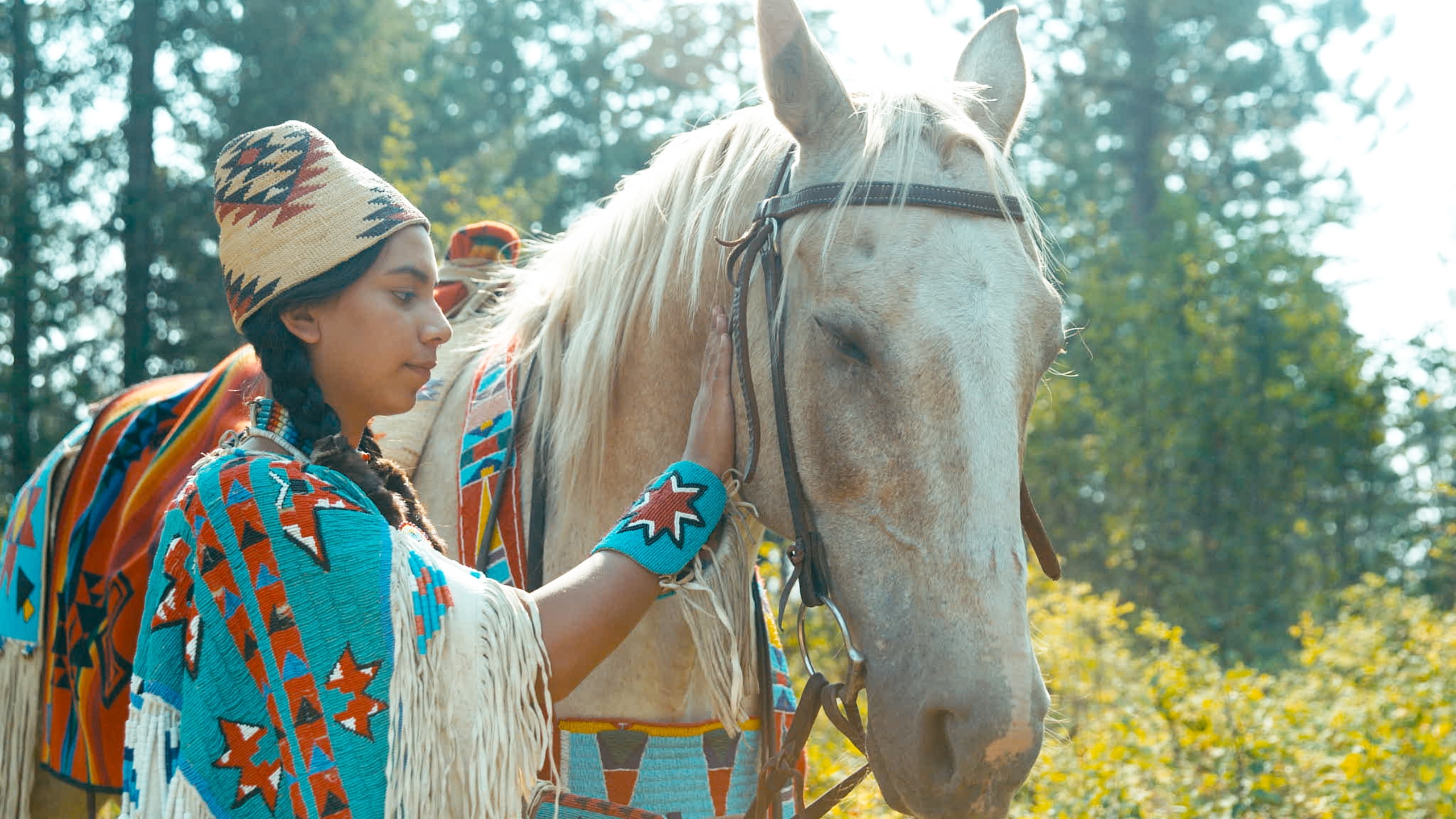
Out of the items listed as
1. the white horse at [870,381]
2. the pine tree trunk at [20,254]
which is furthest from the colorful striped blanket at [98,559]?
the pine tree trunk at [20,254]

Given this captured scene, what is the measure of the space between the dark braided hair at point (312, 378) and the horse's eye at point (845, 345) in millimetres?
624

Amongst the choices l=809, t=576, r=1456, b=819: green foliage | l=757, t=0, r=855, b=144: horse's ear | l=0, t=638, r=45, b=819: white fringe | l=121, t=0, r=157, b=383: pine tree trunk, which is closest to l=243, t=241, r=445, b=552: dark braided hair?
l=757, t=0, r=855, b=144: horse's ear

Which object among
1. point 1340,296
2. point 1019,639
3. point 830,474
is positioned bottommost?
point 1340,296

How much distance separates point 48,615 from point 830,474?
204cm

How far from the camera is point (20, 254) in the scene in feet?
29.8

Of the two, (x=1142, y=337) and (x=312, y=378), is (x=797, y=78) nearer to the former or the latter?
(x=312, y=378)

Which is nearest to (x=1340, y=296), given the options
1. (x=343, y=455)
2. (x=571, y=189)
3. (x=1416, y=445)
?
(x=1416, y=445)

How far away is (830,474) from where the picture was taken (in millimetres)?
1662

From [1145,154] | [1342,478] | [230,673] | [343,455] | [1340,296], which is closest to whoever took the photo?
[230,673]

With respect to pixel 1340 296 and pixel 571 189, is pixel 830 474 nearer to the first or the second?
pixel 1340 296

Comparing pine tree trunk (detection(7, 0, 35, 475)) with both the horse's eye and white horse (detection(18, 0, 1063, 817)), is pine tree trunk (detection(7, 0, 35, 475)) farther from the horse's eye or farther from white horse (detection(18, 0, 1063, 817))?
the horse's eye

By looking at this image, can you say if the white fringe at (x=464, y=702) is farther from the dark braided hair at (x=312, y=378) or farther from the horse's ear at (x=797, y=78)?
the horse's ear at (x=797, y=78)

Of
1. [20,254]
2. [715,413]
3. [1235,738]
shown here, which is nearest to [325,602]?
[715,413]

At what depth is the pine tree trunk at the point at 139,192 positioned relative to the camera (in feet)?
29.5
